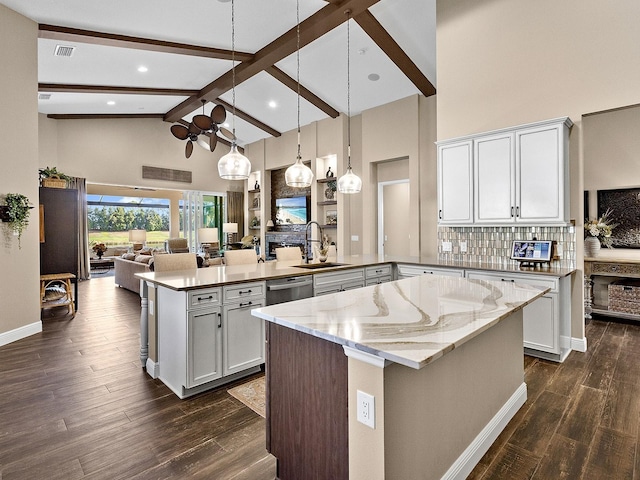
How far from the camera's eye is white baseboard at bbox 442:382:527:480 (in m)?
1.78

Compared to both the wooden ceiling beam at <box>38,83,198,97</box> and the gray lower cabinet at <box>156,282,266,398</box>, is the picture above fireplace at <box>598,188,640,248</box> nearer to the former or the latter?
the gray lower cabinet at <box>156,282,266,398</box>

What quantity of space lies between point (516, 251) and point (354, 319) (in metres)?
3.19

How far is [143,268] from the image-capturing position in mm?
6746

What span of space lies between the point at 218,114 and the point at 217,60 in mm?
1522

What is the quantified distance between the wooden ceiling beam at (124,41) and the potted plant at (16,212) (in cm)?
213

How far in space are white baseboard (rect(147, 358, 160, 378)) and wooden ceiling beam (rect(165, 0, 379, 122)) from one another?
15.2 feet

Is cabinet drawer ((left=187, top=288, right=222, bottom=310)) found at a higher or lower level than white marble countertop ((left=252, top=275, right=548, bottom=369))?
lower

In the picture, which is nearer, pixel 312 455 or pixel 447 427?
pixel 312 455

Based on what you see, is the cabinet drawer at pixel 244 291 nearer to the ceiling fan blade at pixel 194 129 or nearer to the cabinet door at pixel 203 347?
the cabinet door at pixel 203 347

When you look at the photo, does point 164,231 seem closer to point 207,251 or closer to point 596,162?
point 207,251

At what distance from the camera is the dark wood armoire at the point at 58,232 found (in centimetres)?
549

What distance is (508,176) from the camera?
392 centimetres

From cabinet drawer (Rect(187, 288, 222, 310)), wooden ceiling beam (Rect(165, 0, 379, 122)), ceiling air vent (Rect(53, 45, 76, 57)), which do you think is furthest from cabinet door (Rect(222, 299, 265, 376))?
ceiling air vent (Rect(53, 45, 76, 57))

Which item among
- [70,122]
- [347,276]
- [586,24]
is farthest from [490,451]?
[70,122]
